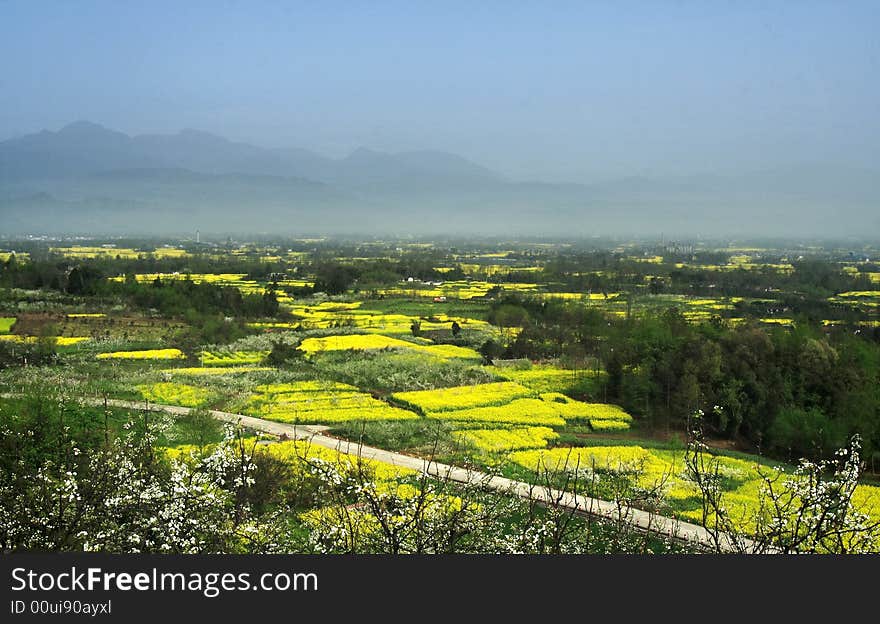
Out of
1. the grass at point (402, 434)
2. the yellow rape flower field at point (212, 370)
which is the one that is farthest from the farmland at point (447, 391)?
the yellow rape flower field at point (212, 370)

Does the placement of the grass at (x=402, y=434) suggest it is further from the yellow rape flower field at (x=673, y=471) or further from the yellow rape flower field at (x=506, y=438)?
the yellow rape flower field at (x=673, y=471)

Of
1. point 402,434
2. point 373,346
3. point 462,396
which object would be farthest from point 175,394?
point 373,346

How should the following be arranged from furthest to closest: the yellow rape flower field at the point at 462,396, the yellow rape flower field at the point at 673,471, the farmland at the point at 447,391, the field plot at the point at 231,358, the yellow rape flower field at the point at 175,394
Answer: the field plot at the point at 231,358, the yellow rape flower field at the point at 462,396, the yellow rape flower field at the point at 175,394, the yellow rape flower field at the point at 673,471, the farmland at the point at 447,391

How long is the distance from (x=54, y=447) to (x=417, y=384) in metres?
21.6

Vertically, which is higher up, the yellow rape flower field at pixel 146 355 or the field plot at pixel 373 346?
the field plot at pixel 373 346

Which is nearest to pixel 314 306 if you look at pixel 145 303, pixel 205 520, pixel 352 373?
pixel 145 303

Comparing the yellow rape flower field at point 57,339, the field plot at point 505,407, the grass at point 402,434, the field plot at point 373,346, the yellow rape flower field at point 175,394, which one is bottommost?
the field plot at point 505,407

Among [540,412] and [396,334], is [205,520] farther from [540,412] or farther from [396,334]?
[396,334]

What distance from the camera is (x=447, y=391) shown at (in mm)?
34812

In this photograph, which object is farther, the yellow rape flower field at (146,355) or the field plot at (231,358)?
the field plot at (231,358)

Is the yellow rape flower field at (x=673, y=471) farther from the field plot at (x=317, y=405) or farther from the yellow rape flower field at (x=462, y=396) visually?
the field plot at (x=317, y=405)

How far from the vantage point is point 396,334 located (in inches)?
2104

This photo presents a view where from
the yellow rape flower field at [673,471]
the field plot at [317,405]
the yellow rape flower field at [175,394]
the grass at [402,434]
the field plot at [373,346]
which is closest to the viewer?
the yellow rape flower field at [673,471]

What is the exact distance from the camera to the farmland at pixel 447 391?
13555 mm
